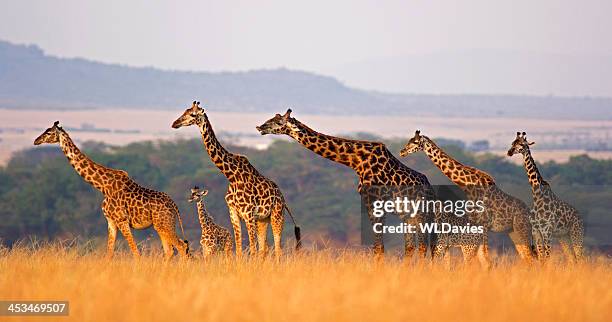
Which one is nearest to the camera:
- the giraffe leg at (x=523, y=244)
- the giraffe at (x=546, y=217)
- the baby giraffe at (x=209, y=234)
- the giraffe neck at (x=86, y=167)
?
the giraffe leg at (x=523, y=244)

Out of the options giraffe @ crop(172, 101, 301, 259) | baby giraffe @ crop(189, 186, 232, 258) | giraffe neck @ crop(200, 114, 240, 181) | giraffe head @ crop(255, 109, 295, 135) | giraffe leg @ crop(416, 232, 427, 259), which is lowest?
baby giraffe @ crop(189, 186, 232, 258)

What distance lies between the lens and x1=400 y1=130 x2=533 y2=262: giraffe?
54.0ft

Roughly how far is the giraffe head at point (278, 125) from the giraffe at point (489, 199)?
154 cm

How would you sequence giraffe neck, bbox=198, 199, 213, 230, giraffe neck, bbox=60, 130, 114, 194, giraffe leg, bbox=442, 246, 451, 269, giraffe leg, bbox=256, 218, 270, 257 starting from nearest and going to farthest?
giraffe leg, bbox=442, 246, 451, 269 < giraffe leg, bbox=256, 218, 270, 257 < giraffe neck, bbox=60, 130, 114, 194 < giraffe neck, bbox=198, 199, 213, 230

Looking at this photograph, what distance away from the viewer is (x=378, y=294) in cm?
1266

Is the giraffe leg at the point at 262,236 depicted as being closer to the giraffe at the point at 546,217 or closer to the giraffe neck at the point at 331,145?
the giraffe neck at the point at 331,145

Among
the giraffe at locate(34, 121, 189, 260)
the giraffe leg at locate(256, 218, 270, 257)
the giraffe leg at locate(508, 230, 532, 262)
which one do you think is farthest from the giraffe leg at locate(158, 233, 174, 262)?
the giraffe leg at locate(508, 230, 532, 262)

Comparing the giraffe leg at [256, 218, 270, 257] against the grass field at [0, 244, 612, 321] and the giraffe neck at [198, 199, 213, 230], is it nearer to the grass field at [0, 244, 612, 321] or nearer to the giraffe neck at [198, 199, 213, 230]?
the grass field at [0, 244, 612, 321]

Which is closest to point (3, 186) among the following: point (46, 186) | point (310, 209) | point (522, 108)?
point (46, 186)

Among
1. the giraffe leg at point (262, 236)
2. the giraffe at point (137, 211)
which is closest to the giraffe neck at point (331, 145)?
the giraffe leg at point (262, 236)

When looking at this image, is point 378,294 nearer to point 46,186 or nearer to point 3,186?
point 46,186

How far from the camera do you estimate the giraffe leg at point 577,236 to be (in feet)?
57.3

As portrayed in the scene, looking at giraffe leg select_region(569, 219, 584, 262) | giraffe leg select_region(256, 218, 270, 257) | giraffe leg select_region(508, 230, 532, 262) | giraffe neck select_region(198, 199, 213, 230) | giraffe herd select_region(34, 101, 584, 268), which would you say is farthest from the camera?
giraffe neck select_region(198, 199, 213, 230)

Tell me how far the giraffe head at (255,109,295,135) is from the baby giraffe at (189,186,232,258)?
9.64ft
